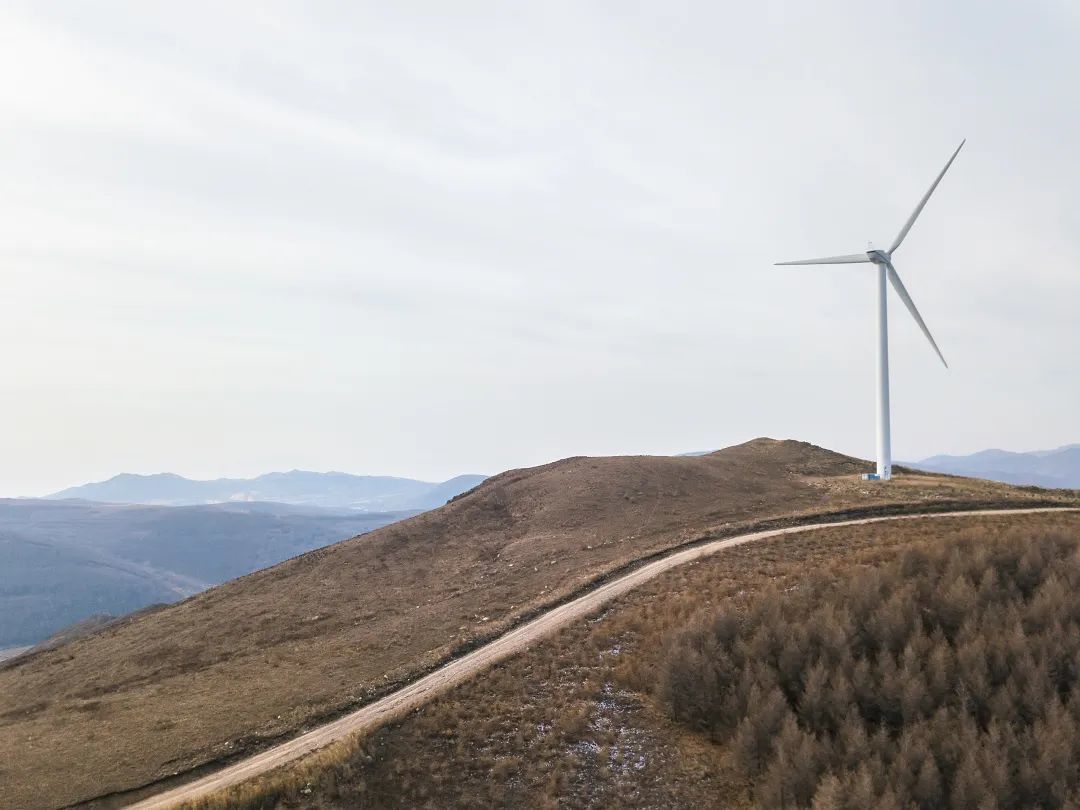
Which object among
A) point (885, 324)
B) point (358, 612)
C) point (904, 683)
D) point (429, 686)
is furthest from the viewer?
point (885, 324)

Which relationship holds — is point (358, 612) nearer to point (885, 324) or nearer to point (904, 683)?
point (904, 683)

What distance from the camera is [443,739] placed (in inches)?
808

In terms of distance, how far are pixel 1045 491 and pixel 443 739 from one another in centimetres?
5594

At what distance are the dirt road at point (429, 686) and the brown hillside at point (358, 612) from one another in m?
1.06

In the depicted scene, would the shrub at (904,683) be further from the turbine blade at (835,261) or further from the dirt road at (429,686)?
the turbine blade at (835,261)

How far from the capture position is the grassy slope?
58.6 ft

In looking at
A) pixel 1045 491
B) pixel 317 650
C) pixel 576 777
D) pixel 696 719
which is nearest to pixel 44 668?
pixel 317 650

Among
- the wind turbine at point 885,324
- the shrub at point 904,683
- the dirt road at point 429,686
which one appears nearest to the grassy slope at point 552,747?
the dirt road at point 429,686

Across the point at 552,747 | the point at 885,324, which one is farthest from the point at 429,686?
the point at 885,324

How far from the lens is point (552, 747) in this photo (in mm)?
20062

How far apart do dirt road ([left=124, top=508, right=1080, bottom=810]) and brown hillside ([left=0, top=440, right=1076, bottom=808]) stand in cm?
106

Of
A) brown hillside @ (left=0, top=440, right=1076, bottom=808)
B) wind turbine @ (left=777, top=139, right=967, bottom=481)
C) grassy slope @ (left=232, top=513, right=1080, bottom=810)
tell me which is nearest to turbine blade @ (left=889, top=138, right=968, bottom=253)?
wind turbine @ (left=777, top=139, right=967, bottom=481)

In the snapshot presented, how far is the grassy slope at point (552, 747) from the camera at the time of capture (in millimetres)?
17875

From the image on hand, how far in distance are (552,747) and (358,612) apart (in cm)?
2009
